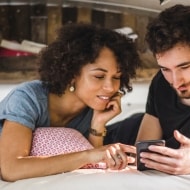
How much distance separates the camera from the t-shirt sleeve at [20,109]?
1414mm

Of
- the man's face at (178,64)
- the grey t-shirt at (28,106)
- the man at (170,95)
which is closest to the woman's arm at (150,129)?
the man at (170,95)

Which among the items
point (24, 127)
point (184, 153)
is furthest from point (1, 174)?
point (184, 153)

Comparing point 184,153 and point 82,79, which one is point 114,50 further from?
point 184,153

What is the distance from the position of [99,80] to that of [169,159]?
0.42 metres

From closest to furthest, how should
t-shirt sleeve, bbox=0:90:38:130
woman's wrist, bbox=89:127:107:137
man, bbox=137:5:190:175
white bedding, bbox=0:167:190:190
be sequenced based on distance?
white bedding, bbox=0:167:190:190 < man, bbox=137:5:190:175 < t-shirt sleeve, bbox=0:90:38:130 < woman's wrist, bbox=89:127:107:137

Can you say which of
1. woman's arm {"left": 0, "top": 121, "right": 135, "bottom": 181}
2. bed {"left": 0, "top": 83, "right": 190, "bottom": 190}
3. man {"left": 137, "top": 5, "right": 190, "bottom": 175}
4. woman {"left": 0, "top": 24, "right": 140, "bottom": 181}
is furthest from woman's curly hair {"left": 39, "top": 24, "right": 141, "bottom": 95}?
bed {"left": 0, "top": 83, "right": 190, "bottom": 190}

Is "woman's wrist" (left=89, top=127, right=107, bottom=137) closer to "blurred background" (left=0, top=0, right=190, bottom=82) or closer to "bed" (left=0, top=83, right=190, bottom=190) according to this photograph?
"bed" (left=0, top=83, right=190, bottom=190)

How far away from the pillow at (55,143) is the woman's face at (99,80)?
0.59 ft

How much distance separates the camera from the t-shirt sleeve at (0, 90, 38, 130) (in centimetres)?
141

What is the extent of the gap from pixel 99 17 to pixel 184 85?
53.9 inches

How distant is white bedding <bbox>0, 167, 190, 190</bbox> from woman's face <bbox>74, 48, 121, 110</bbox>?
1.20ft

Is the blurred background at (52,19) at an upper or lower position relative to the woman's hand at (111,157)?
upper

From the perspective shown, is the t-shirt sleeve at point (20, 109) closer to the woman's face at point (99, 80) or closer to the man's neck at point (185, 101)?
the woman's face at point (99, 80)

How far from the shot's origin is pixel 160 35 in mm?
1503
